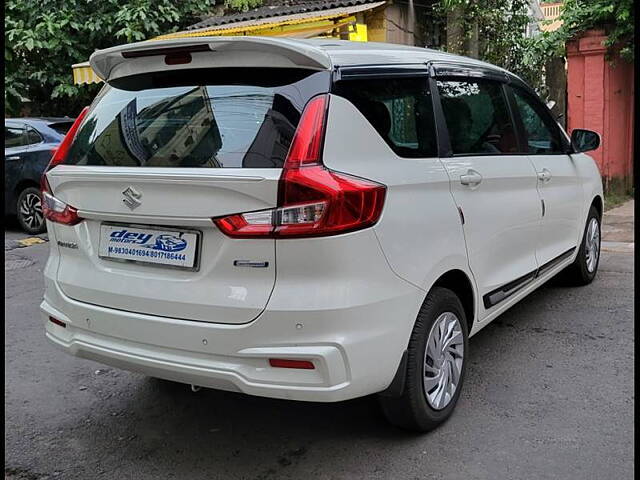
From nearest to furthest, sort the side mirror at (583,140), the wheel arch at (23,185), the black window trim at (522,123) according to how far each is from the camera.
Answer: the black window trim at (522,123)
the side mirror at (583,140)
the wheel arch at (23,185)

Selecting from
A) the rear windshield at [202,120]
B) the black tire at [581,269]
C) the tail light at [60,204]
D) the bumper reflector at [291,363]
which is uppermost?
the rear windshield at [202,120]

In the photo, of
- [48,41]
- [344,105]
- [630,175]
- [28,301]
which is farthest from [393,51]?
[48,41]

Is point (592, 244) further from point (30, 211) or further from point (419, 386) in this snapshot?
point (30, 211)

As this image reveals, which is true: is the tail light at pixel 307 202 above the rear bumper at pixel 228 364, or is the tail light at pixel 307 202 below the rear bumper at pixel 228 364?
above

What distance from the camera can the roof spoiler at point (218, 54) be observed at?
2744 mm

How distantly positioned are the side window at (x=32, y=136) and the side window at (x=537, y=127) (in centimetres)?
697

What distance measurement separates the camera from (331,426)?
131 inches

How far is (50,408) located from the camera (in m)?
3.65

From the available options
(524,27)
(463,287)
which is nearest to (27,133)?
(463,287)

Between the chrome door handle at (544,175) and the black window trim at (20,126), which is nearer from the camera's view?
the chrome door handle at (544,175)

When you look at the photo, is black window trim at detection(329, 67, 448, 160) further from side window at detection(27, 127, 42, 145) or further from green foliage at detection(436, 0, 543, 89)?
green foliage at detection(436, 0, 543, 89)

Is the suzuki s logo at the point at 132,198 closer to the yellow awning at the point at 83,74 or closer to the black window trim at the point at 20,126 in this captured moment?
the black window trim at the point at 20,126

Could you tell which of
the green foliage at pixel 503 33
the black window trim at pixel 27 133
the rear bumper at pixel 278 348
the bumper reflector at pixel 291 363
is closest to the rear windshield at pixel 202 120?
the rear bumper at pixel 278 348

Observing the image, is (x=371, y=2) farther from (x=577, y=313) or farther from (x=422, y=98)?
(x=422, y=98)
